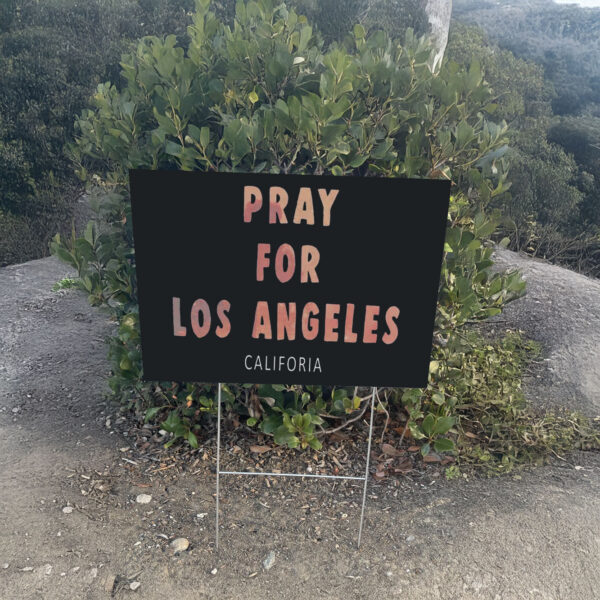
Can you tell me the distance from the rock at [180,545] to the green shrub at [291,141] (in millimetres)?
638

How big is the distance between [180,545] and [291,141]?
2.15 m

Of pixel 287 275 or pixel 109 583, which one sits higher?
pixel 287 275

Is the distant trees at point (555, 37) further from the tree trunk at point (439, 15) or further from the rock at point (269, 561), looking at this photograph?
the rock at point (269, 561)

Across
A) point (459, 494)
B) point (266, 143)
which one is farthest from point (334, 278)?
point (459, 494)

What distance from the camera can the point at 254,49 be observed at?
338 centimetres

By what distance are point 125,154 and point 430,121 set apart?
70.4 inches

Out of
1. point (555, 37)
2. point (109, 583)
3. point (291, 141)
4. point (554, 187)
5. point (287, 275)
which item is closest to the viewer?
point (287, 275)

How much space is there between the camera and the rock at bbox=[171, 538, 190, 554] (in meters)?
3.00

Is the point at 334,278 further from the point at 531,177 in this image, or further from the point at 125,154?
the point at 531,177

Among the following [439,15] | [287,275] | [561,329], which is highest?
[439,15]

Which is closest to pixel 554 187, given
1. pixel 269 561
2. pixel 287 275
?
pixel 287 275

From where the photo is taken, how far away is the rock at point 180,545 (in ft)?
9.85

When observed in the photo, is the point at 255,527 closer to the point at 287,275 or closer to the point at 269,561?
the point at 269,561

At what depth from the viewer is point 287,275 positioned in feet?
8.67
